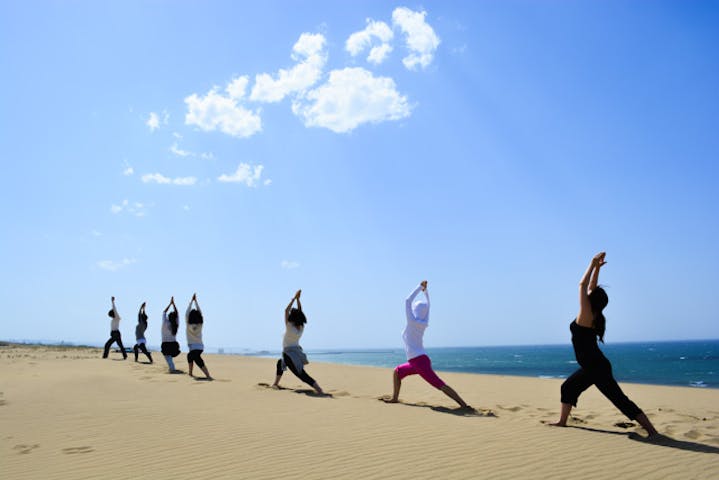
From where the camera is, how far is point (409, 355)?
343 inches

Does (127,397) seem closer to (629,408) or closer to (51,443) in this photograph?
(51,443)

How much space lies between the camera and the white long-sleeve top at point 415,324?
28.1 feet

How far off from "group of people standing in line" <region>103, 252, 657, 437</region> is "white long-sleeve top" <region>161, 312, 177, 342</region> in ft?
0.33

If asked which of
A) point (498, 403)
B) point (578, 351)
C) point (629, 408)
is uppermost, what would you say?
point (578, 351)

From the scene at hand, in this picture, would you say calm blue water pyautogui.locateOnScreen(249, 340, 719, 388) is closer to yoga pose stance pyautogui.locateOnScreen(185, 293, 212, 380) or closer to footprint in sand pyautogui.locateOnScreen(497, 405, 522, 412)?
footprint in sand pyautogui.locateOnScreen(497, 405, 522, 412)

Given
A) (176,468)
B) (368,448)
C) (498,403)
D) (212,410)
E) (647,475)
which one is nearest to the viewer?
(647,475)

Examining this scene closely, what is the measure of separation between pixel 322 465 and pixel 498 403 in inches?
235

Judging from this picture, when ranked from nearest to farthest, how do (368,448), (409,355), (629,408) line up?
(368,448), (629,408), (409,355)

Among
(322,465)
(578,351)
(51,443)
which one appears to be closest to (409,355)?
(578,351)

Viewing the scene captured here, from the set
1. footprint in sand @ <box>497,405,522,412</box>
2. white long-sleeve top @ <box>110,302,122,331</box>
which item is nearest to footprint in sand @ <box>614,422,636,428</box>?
footprint in sand @ <box>497,405,522,412</box>

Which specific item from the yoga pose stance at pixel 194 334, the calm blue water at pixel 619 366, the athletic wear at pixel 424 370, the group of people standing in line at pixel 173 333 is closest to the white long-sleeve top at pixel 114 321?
the group of people standing in line at pixel 173 333

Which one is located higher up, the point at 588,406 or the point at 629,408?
the point at 629,408

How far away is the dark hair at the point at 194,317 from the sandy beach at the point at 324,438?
367cm

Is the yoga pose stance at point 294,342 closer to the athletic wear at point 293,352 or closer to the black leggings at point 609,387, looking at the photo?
→ the athletic wear at point 293,352
